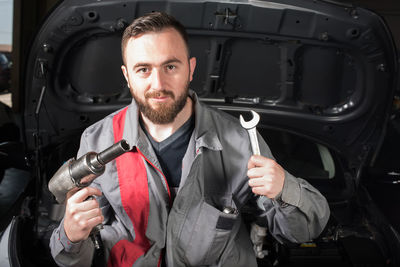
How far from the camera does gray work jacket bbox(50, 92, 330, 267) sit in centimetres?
121

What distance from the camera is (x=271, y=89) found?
192 centimetres

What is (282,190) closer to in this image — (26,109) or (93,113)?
(93,113)

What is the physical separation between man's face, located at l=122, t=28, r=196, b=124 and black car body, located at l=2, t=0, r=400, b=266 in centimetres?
33

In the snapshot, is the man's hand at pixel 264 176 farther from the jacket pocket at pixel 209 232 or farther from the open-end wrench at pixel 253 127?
the jacket pocket at pixel 209 232

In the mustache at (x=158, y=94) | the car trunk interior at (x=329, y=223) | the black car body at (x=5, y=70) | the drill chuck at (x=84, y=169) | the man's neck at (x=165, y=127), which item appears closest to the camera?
the drill chuck at (x=84, y=169)

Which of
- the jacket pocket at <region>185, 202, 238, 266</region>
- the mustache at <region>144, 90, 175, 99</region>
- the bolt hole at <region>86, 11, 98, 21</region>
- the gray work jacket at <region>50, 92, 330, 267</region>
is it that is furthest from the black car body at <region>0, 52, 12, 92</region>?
the jacket pocket at <region>185, 202, 238, 266</region>

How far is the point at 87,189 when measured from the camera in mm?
1058

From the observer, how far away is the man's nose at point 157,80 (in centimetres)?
119

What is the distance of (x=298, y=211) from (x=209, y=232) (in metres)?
0.33

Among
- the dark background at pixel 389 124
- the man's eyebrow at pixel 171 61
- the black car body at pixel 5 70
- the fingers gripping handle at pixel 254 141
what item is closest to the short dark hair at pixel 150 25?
the man's eyebrow at pixel 171 61

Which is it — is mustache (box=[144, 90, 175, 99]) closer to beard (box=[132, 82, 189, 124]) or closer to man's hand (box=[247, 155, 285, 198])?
beard (box=[132, 82, 189, 124])

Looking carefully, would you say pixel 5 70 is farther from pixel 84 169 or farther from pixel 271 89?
pixel 84 169

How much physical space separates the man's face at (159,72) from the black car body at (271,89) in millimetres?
331

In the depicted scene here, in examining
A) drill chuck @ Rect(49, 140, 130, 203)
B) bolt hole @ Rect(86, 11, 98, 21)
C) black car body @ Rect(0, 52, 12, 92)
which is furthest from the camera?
black car body @ Rect(0, 52, 12, 92)
